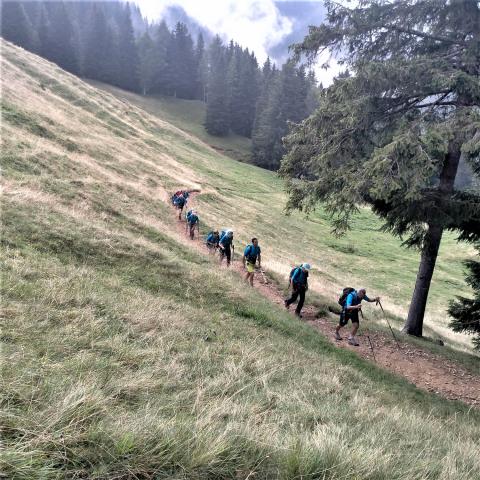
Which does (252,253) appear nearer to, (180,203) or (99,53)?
(180,203)

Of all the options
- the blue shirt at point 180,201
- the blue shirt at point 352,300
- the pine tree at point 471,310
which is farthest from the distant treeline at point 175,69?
the blue shirt at point 352,300

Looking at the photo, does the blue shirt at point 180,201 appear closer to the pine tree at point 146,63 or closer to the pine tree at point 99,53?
the pine tree at point 99,53

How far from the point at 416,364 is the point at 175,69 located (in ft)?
327

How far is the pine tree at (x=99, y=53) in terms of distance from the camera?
81.1 metres

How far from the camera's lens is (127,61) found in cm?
8569

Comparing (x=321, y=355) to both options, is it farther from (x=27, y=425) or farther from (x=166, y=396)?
(x=27, y=425)

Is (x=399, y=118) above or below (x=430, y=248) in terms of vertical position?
above

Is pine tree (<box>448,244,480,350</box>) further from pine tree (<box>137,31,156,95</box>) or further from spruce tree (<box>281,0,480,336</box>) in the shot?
pine tree (<box>137,31,156,95</box>)

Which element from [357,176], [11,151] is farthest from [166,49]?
[357,176]

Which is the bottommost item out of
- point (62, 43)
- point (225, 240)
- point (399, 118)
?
point (225, 240)

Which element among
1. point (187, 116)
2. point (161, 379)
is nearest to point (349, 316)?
point (161, 379)

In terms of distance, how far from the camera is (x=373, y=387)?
25.1ft

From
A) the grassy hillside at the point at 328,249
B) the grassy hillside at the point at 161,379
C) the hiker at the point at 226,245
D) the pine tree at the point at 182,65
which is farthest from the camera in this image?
the pine tree at the point at 182,65

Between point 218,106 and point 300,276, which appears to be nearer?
point 300,276
